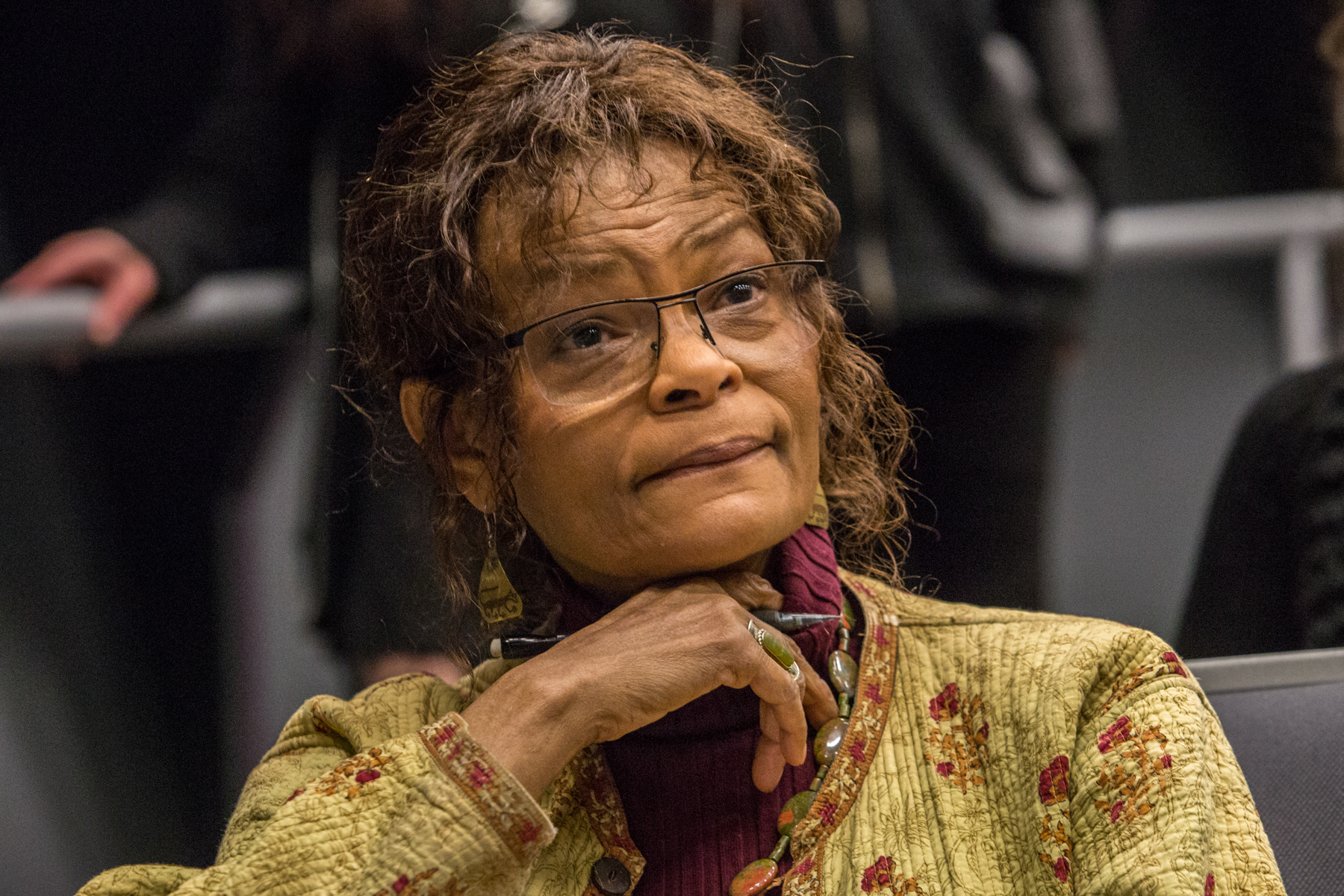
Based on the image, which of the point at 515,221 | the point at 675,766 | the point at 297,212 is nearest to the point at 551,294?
the point at 515,221

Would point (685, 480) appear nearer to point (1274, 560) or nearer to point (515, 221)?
point (515, 221)

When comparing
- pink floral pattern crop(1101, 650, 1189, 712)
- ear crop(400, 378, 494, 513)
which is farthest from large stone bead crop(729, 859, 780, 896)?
ear crop(400, 378, 494, 513)

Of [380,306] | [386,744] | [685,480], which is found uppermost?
[380,306]

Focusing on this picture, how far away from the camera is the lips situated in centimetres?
113

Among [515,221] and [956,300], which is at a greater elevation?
[515,221]

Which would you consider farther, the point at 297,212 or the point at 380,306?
the point at 297,212

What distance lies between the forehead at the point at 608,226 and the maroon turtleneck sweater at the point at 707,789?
344mm

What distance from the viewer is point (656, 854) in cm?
119

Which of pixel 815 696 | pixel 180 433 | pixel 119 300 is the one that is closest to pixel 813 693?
pixel 815 696

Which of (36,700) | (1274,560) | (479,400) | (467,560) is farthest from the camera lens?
(1274,560)

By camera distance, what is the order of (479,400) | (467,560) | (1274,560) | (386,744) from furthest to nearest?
(1274,560)
(467,560)
(479,400)
(386,744)

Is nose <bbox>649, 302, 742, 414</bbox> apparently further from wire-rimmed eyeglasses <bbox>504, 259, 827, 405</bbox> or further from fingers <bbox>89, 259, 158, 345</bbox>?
fingers <bbox>89, 259, 158, 345</bbox>

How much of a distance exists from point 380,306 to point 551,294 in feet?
0.78

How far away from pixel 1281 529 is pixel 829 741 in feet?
3.40
